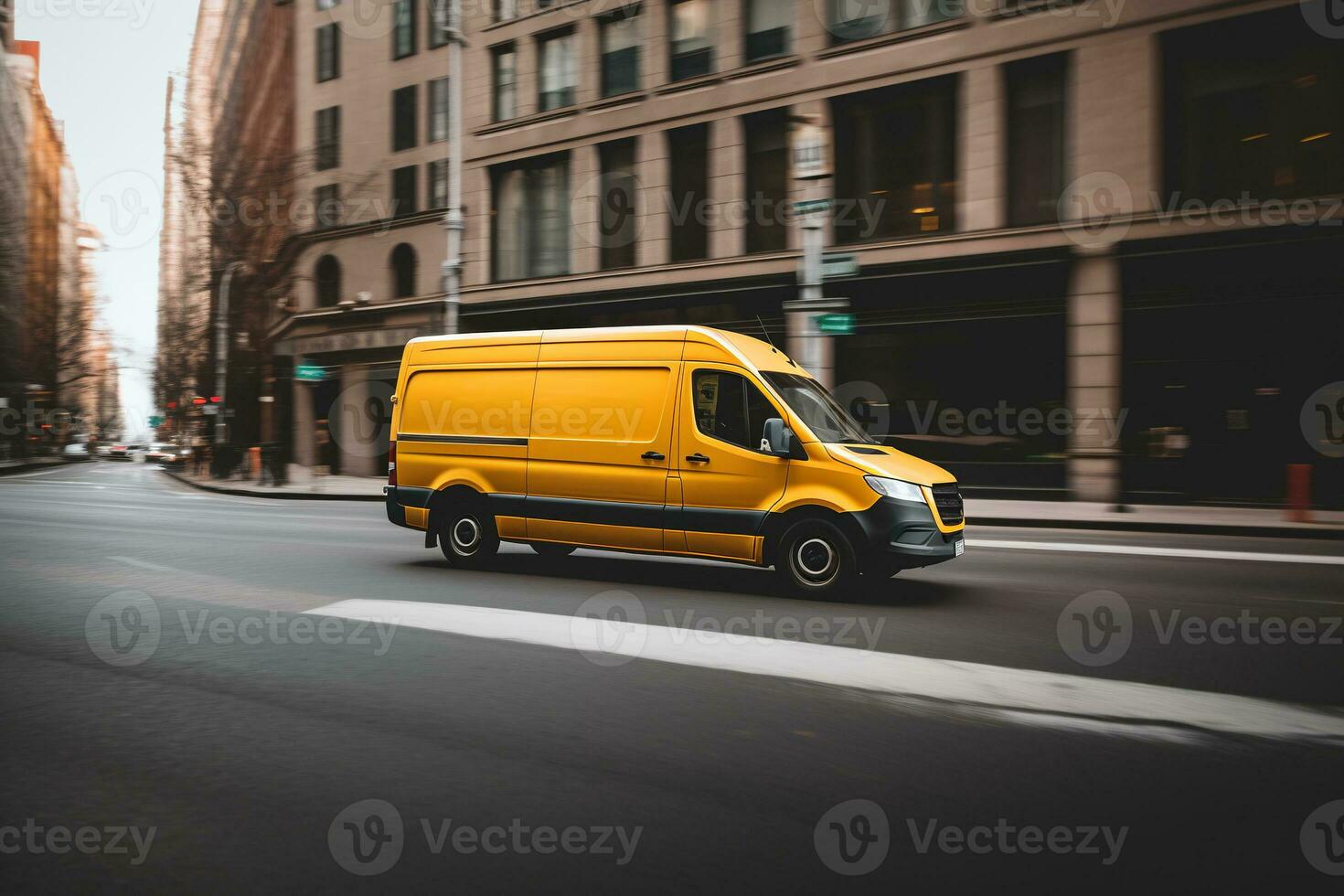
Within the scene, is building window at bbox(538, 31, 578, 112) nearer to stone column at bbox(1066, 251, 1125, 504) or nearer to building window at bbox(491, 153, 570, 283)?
building window at bbox(491, 153, 570, 283)

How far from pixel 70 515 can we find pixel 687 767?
16054 mm

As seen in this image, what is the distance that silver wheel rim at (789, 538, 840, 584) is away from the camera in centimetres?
770

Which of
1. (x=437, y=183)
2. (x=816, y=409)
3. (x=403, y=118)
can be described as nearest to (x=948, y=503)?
(x=816, y=409)

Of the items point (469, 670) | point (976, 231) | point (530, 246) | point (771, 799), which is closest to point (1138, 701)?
point (771, 799)

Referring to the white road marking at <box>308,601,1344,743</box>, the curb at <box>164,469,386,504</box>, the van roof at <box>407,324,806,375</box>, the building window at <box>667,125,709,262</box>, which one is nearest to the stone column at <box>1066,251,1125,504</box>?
the building window at <box>667,125,709,262</box>

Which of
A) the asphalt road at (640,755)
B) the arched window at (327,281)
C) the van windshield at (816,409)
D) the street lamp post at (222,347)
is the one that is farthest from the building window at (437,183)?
the asphalt road at (640,755)

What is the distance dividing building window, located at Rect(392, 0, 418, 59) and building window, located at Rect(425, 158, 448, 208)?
4117 millimetres

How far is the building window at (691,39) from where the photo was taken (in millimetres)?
23438

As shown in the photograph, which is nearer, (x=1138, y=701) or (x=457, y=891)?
(x=457, y=891)

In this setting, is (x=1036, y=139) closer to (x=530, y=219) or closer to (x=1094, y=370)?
(x=1094, y=370)

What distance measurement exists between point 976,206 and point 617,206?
963 cm

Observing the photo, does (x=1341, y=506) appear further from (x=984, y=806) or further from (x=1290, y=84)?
(x=984, y=806)

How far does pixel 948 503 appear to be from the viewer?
312 inches

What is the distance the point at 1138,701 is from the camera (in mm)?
4828
